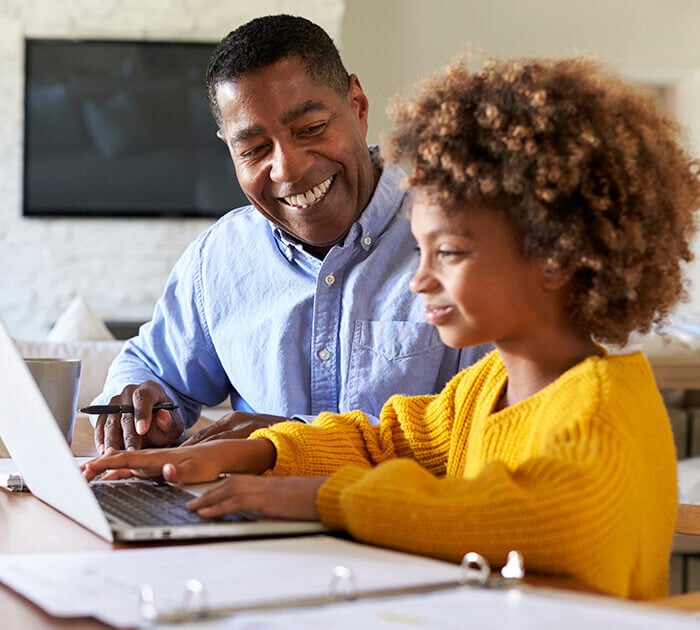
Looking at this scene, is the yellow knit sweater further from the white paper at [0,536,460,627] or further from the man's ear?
the man's ear

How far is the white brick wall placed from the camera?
5.46 metres

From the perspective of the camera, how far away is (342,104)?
5.32 feet

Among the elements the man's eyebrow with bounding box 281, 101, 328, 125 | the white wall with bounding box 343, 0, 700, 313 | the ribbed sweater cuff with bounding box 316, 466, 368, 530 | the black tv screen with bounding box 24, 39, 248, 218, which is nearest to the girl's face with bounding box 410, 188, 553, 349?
the ribbed sweater cuff with bounding box 316, 466, 368, 530

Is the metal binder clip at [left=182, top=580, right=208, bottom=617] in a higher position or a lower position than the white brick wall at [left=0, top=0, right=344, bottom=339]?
lower

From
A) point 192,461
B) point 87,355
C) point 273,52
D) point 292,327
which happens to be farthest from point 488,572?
point 87,355

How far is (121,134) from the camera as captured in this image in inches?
219

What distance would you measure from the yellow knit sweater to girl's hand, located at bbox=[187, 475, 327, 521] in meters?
0.02

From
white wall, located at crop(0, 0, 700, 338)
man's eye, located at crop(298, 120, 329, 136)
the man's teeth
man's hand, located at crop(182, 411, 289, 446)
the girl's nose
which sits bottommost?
man's hand, located at crop(182, 411, 289, 446)

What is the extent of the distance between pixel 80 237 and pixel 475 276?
484 cm

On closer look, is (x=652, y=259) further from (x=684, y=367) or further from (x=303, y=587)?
(x=684, y=367)

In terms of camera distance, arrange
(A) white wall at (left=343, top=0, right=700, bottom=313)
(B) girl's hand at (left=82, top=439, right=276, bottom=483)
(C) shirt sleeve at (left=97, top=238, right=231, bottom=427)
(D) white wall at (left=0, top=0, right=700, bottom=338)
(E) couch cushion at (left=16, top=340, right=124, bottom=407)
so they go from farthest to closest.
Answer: (A) white wall at (left=343, top=0, right=700, bottom=313) → (D) white wall at (left=0, top=0, right=700, bottom=338) → (E) couch cushion at (left=16, top=340, right=124, bottom=407) → (C) shirt sleeve at (left=97, top=238, right=231, bottom=427) → (B) girl's hand at (left=82, top=439, right=276, bottom=483)

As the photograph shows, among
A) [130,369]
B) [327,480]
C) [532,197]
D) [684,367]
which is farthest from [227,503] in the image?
[684,367]

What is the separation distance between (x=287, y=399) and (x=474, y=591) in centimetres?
93

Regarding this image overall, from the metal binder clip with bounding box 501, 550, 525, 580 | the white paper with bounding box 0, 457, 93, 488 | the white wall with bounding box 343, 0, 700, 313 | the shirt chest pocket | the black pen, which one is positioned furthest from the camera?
the white wall with bounding box 343, 0, 700, 313
